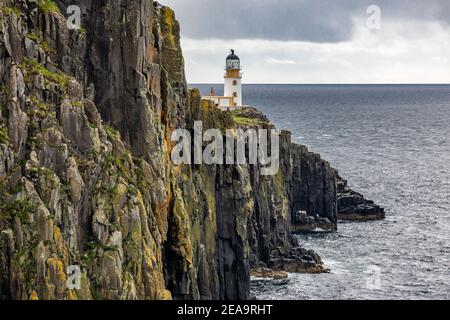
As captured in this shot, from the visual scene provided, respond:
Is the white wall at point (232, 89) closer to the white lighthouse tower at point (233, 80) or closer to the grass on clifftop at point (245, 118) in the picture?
the white lighthouse tower at point (233, 80)

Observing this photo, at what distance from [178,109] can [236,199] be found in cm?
2199

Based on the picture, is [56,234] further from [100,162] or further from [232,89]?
[232,89]

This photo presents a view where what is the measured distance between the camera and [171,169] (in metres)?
86.0

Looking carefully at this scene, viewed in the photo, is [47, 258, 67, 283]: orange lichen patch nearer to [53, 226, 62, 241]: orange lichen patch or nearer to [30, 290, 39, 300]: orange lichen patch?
[53, 226, 62, 241]: orange lichen patch

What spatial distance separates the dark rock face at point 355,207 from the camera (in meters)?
171

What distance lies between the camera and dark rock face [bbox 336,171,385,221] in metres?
171

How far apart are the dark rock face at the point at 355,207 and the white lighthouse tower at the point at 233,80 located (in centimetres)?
2679

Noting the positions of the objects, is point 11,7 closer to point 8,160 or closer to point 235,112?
point 8,160

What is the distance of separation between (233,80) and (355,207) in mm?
34154

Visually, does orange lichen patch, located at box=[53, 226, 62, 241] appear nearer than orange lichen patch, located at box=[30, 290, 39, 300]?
No

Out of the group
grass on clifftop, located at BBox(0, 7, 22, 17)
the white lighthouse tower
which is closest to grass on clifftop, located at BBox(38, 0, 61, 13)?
grass on clifftop, located at BBox(0, 7, 22, 17)

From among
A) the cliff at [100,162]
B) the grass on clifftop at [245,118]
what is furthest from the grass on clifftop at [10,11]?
the grass on clifftop at [245,118]

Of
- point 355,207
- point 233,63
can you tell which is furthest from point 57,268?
point 233,63

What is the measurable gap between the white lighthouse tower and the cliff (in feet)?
231
